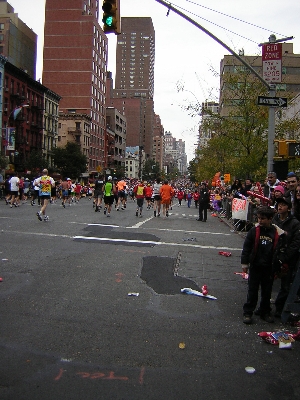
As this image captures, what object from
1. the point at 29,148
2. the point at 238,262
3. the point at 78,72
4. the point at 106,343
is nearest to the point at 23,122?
the point at 29,148

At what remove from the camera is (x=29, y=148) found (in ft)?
197

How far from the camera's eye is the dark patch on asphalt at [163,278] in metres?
6.75

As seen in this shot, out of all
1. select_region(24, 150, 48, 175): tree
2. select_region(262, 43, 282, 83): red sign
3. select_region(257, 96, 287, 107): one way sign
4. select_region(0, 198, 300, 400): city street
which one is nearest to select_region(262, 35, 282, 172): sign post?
select_region(262, 43, 282, 83): red sign

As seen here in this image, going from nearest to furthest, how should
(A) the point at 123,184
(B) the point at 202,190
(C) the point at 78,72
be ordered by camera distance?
(B) the point at 202,190 → (A) the point at 123,184 → (C) the point at 78,72

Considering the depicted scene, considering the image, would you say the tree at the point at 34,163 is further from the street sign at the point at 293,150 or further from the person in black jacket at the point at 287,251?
the person in black jacket at the point at 287,251

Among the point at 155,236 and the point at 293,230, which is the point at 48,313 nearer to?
the point at 293,230

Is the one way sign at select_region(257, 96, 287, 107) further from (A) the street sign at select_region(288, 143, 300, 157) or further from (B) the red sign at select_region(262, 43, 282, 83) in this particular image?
(A) the street sign at select_region(288, 143, 300, 157)

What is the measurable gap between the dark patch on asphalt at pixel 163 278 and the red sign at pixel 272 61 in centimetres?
756

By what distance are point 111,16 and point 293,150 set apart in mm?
5564

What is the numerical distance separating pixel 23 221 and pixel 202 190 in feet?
29.2

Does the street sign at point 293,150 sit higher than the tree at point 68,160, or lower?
lower

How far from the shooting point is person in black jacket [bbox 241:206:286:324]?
215 inches

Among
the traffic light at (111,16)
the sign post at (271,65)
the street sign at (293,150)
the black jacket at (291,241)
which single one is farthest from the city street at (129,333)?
the sign post at (271,65)

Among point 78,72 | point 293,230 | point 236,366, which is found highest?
point 78,72
